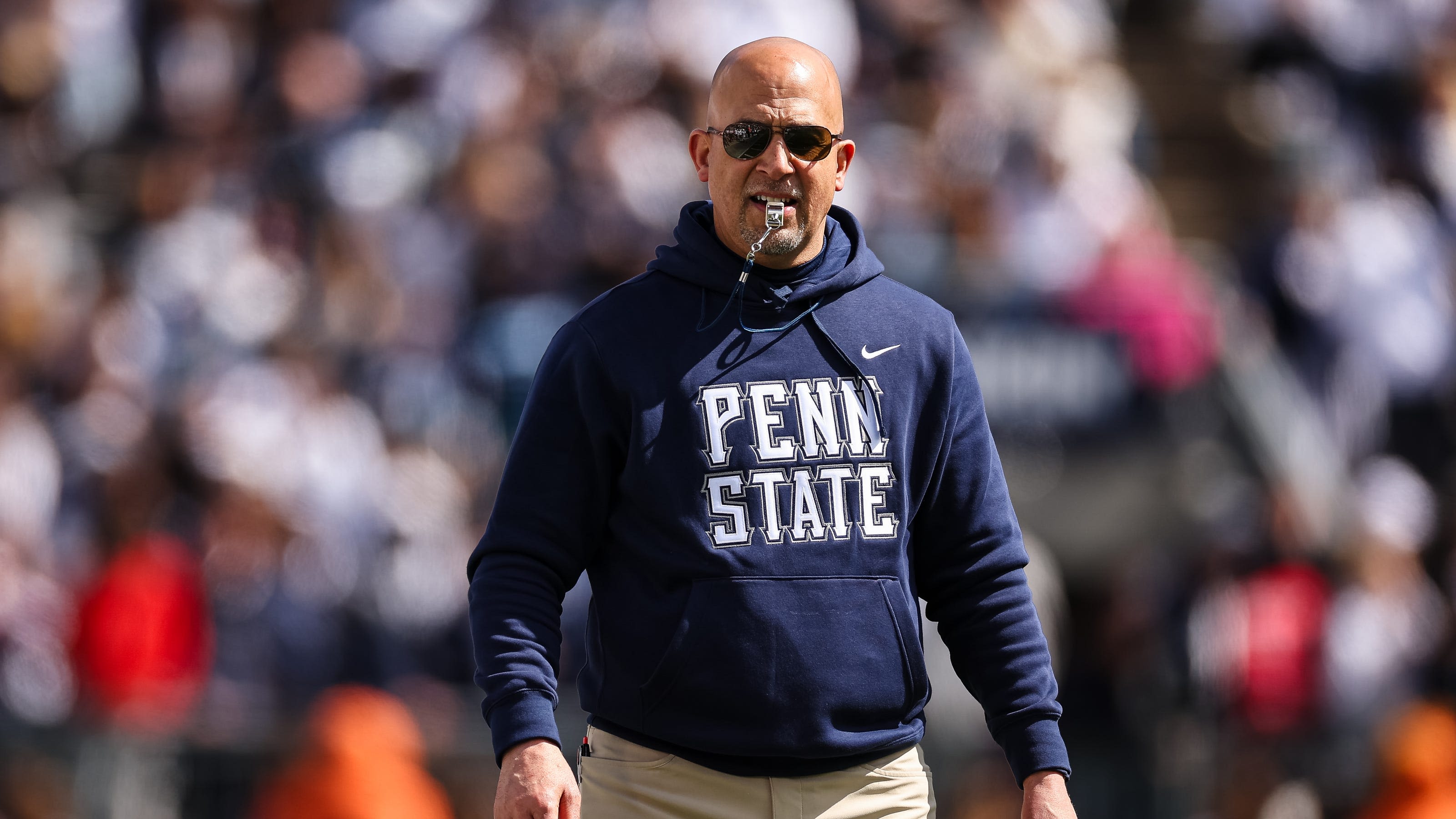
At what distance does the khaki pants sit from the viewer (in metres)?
3.21

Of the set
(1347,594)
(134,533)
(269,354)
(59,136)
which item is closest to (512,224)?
(269,354)

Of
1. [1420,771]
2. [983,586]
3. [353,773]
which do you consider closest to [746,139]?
[983,586]

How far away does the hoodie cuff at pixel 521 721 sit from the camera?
10.0 feet

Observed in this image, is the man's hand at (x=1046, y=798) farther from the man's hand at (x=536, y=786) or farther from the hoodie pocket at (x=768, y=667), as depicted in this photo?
the man's hand at (x=536, y=786)

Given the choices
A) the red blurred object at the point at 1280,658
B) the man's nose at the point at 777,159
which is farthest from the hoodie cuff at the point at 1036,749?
the red blurred object at the point at 1280,658

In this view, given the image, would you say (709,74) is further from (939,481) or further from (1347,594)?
(939,481)

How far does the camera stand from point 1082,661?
8820 mm

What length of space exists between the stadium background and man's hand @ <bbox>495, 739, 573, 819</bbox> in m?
3.80

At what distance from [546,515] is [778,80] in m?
0.86

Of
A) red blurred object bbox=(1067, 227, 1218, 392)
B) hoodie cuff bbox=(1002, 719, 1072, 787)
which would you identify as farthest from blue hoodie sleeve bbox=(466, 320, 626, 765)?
red blurred object bbox=(1067, 227, 1218, 392)

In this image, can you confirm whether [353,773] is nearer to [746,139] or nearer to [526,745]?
[526,745]

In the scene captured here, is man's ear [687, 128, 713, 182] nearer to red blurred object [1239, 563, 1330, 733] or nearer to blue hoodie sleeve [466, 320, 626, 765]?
blue hoodie sleeve [466, 320, 626, 765]

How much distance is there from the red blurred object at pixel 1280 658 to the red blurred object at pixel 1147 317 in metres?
1.08

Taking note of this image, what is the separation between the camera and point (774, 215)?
3.33m
